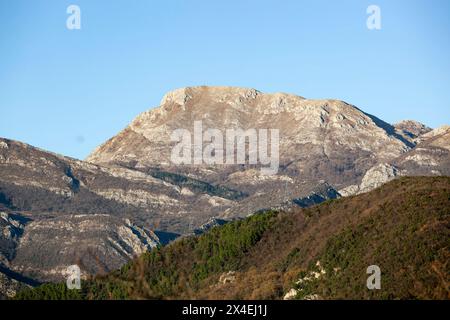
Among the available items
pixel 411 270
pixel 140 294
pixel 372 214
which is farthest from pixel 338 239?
pixel 140 294

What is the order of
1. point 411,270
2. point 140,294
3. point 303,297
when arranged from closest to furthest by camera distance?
1. point 140,294
2. point 411,270
3. point 303,297

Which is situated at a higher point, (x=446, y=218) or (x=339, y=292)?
(x=446, y=218)

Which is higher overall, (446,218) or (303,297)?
(446,218)

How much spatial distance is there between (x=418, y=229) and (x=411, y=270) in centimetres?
1590

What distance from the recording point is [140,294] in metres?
57.6

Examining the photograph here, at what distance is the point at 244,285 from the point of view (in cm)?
19325
